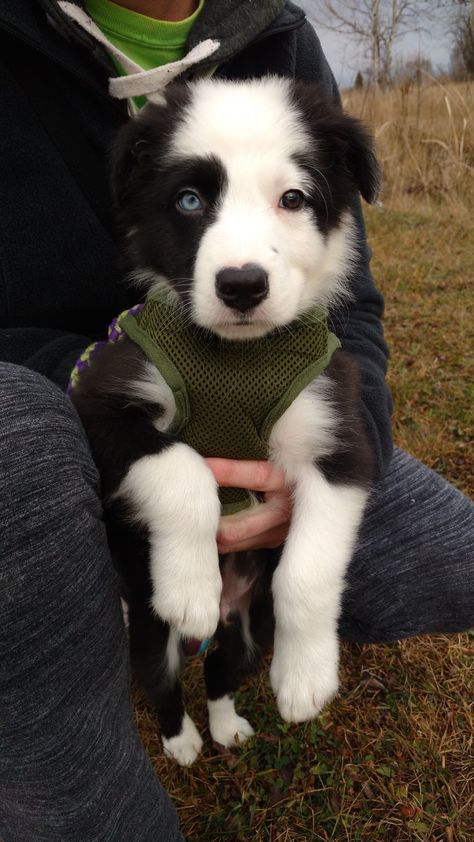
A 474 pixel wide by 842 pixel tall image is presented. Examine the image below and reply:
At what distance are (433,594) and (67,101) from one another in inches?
63.7

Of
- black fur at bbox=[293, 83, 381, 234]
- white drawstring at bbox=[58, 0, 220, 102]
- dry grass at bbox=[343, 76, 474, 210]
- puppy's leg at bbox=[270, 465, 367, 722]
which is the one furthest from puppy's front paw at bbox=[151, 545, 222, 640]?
dry grass at bbox=[343, 76, 474, 210]

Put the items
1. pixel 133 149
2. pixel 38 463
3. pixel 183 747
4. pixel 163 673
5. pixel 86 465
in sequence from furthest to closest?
1. pixel 183 747
2. pixel 163 673
3. pixel 133 149
4. pixel 86 465
5. pixel 38 463

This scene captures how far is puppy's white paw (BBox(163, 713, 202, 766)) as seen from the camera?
73.5 inches

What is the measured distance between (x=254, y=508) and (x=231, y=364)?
1.34 feet

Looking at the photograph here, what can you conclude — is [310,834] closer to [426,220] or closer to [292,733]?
[292,733]

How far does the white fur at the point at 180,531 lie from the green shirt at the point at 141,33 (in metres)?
1.06

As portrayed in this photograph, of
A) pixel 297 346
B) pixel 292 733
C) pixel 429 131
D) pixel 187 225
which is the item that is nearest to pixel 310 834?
pixel 292 733

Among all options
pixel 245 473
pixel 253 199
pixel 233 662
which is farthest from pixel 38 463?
pixel 233 662

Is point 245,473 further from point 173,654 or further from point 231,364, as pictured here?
point 173,654

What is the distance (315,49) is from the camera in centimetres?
203

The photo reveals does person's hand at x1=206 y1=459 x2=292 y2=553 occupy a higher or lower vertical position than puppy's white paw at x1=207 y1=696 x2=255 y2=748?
higher

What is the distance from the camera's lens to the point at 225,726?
6.30 feet

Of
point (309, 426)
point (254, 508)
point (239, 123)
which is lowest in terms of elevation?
point (254, 508)

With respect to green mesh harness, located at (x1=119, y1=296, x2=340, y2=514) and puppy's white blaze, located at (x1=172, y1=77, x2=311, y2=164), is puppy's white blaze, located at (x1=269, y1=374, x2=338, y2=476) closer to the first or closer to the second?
green mesh harness, located at (x1=119, y1=296, x2=340, y2=514)
